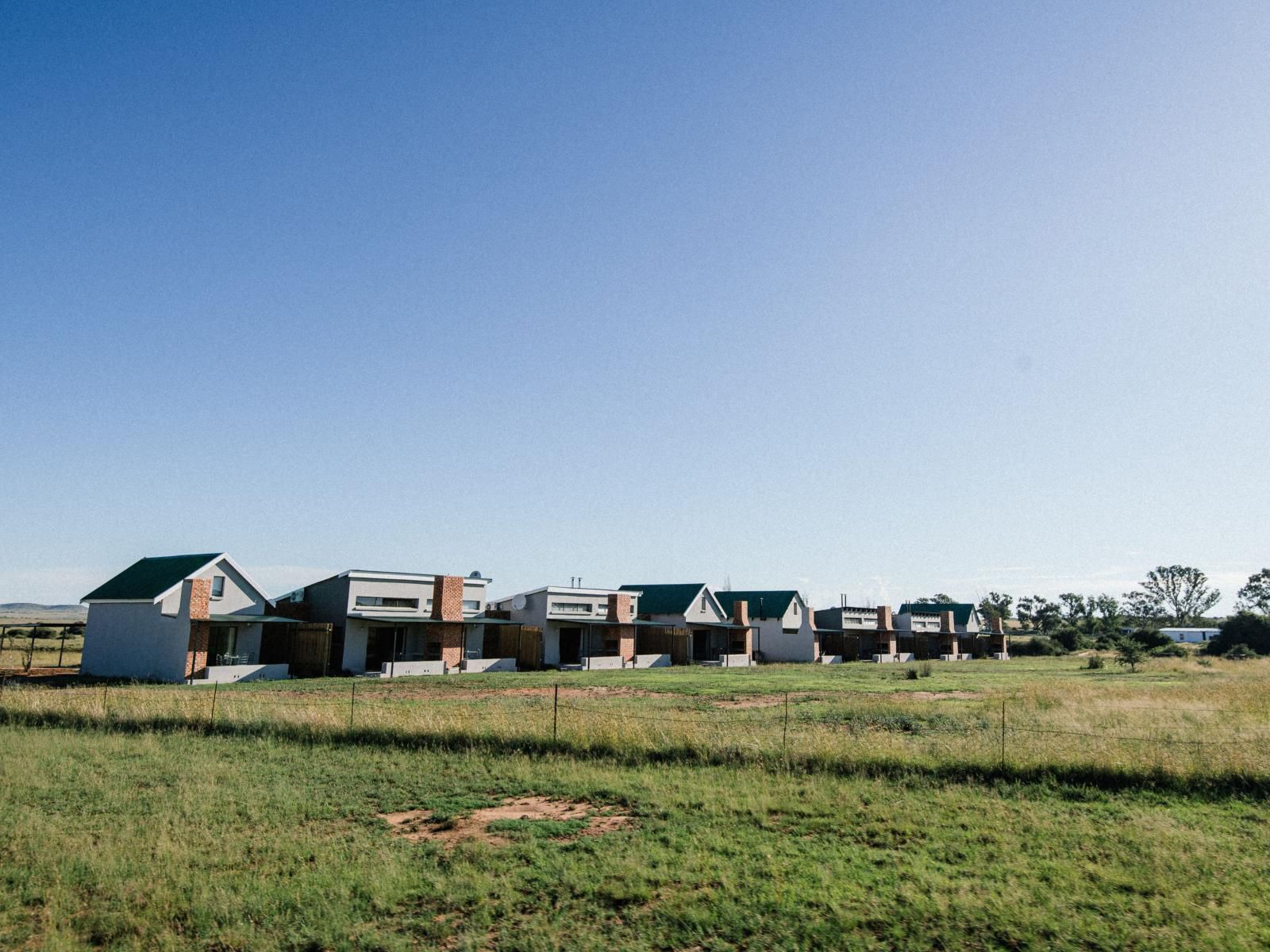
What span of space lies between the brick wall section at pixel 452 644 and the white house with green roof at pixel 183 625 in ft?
27.5

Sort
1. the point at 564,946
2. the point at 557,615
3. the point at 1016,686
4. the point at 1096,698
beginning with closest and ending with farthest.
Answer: the point at 564,946
the point at 1096,698
the point at 1016,686
the point at 557,615

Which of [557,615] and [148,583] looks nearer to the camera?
[148,583]

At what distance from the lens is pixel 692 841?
10961 mm

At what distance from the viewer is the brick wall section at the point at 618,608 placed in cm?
5634

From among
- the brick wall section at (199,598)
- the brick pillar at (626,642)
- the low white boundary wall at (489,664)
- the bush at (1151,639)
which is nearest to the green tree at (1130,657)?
the bush at (1151,639)

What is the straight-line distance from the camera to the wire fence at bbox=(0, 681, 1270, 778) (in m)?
15.2

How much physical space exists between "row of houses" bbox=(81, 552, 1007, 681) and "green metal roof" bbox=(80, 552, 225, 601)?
0.09m

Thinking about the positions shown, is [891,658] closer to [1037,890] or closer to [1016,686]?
[1016,686]

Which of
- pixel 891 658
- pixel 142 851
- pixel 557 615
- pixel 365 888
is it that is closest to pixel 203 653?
pixel 557 615

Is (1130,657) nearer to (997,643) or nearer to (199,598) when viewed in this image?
(997,643)

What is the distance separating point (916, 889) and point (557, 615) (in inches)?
1813

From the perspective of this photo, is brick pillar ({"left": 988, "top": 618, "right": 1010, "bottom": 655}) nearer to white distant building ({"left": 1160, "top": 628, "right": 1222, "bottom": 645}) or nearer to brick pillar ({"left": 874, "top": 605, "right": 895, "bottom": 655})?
brick pillar ({"left": 874, "top": 605, "right": 895, "bottom": 655})

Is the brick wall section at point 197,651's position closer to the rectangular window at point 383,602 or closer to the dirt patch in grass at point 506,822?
the rectangular window at point 383,602

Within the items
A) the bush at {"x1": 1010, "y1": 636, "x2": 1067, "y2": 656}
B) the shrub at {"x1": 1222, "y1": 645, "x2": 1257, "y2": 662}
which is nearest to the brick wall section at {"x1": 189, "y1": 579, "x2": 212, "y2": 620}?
the shrub at {"x1": 1222, "y1": 645, "x2": 1257, "y2": 662}
